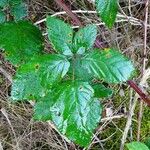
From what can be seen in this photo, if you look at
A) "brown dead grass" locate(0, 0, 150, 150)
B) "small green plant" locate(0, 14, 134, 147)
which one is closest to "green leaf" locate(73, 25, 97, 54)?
"small green plant" locate(0, 14, 134, 147)

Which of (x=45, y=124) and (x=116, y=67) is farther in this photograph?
(x=45, y=124)

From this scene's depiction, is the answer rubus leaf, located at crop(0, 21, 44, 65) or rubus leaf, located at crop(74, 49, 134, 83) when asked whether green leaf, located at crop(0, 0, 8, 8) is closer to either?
rubus leaf, located at crop(0, 21, 44, 65)

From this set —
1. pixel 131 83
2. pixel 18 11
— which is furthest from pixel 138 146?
pixel 18 11

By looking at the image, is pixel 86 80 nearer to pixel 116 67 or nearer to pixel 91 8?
pixel 116 67

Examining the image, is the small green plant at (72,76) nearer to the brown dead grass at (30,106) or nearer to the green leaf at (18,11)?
the green leaf at (18,11)

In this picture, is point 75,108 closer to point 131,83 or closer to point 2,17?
point 131,83

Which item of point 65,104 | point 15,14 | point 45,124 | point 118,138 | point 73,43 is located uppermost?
point 15,14

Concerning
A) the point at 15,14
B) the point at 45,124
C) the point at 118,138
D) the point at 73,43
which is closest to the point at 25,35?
the point at 15,14
